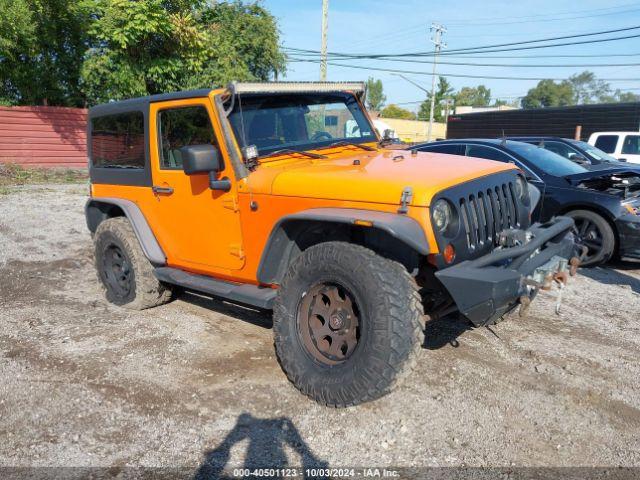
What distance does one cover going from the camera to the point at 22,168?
16516mm

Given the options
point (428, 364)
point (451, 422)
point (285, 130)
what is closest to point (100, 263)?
point (285, 130)

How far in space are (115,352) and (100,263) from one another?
4.93ft

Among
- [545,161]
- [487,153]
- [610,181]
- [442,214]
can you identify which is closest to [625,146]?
[545,161]

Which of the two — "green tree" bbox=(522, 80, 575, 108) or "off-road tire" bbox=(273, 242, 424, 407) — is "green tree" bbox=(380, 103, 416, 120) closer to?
"green tree" bbox=(522, 80, 575, 108)

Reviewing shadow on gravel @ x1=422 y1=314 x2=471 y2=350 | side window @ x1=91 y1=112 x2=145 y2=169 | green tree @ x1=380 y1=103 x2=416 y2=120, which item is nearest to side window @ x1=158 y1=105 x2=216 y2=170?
side window @ x1=91 y1=112 x2=145 y2=169

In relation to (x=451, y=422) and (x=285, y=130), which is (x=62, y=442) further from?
(x=285, y=130)

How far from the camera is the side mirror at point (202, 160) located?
3.70 m

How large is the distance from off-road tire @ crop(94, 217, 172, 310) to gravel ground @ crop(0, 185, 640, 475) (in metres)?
0.14

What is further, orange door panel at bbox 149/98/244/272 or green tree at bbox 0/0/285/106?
green tree at bbox 0/0/285/106

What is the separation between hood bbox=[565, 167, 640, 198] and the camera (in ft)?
→ 22.0

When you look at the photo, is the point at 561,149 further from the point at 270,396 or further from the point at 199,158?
the point at 270,396

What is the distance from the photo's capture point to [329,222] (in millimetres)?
3316

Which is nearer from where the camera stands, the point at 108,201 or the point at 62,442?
the point at 62,442

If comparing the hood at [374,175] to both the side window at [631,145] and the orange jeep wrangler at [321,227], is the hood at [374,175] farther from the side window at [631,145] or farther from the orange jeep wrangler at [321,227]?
the side window at [631,145]
